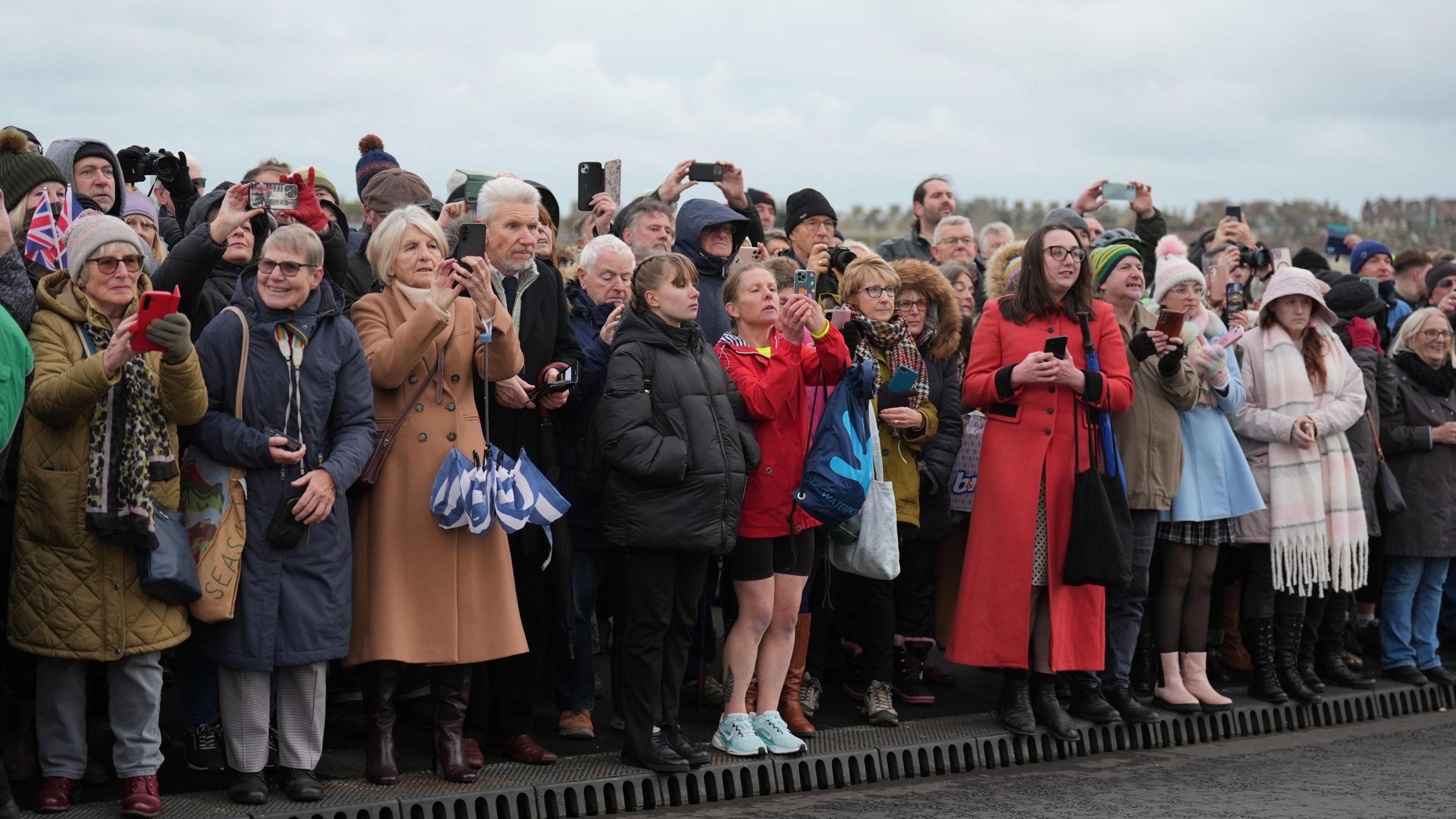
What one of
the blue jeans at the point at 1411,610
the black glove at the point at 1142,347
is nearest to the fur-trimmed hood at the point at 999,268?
the black glove at the point at 1142,347

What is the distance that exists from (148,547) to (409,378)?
1.16m

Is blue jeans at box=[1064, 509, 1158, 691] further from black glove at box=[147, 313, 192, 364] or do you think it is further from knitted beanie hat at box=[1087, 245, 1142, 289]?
black glove at box=[147, 313, 192, 364]

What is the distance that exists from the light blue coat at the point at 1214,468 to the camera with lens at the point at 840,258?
6.20 feet

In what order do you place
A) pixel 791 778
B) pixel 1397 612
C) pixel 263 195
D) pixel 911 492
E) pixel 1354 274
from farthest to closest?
pixel 1354 274 → pixel 1397 612 → pixel 911 492 → pixel 791 778 → pixel 263 195

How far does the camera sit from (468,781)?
567 cm

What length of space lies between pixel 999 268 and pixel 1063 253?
125cm

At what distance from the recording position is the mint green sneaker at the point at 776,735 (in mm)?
6332

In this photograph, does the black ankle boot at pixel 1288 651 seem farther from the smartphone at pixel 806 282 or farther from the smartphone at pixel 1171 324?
the smartphone at pixel 806 282

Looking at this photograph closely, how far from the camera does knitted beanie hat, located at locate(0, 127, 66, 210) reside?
19.4 ft

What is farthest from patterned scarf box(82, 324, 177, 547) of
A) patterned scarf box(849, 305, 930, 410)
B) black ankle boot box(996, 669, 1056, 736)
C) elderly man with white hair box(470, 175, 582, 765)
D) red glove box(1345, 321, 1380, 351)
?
red glove box(1345, 321, 1380, 351)

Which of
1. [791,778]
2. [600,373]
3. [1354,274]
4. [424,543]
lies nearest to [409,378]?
[424,543]

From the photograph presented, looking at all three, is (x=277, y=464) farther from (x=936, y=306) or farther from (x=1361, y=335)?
(x=1361, y=335)

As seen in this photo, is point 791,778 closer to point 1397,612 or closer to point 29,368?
point 29,368

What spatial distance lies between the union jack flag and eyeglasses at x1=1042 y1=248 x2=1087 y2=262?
436 cm
